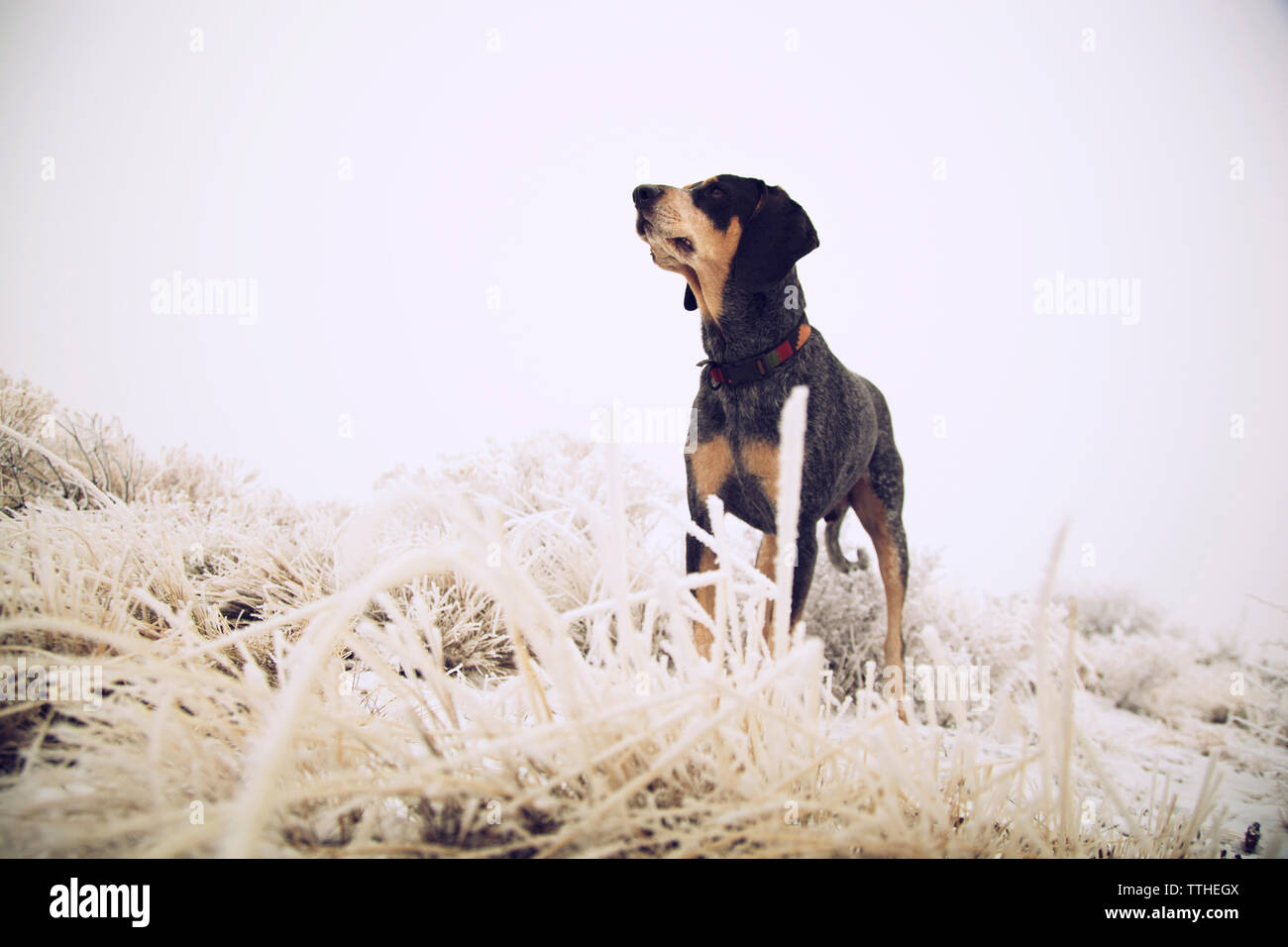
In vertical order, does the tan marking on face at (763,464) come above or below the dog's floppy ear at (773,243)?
below

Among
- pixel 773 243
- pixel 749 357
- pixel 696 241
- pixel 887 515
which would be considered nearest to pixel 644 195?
pixel 696 241

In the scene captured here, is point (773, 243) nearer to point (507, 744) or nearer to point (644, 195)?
point (644, 195)

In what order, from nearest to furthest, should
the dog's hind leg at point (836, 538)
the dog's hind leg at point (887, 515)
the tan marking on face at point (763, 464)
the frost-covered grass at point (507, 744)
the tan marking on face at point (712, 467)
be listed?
the frost-covered grass at point (507, 744) → the tan marking on face at point (763, 464) → the tan marking on face at point (712, 467) → the dog's hind leg at point (887, 515) → the dog's hind leg at point (836, 538)

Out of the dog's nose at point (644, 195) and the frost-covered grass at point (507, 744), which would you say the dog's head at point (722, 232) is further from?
the frost-covered grass at point (507, 744)

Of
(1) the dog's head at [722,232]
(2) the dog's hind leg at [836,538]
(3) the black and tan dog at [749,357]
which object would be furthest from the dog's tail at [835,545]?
(1) the dog's head at [722,232]

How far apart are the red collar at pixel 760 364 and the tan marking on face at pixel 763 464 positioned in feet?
0.88

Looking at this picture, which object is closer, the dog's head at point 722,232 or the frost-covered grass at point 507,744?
the frost-covered grass at point 507,744

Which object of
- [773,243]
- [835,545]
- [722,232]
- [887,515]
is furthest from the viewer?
[835,545]

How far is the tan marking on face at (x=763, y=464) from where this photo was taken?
2225 millimetres

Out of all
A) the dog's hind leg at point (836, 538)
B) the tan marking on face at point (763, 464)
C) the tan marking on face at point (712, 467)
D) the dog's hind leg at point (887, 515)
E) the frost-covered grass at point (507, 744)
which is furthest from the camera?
the dog's hind leg at point (836, 538)

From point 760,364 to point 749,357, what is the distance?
0.05 meters

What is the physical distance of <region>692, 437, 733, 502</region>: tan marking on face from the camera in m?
2.38

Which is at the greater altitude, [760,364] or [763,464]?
[760,364]

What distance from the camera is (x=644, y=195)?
226cm
